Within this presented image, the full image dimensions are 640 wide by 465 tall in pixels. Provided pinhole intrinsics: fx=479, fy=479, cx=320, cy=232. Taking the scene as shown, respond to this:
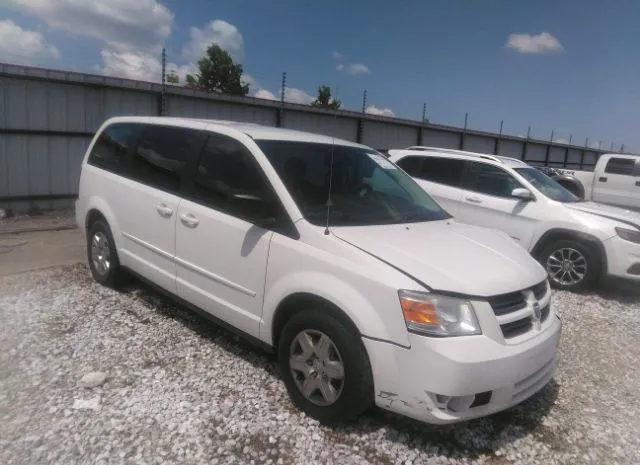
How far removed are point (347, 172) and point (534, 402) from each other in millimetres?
Result: 2158

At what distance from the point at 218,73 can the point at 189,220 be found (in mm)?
38126

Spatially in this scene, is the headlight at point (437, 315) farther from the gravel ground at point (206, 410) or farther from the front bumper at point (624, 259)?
the front bumper at point (624, 259)

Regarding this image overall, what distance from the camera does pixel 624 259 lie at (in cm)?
595

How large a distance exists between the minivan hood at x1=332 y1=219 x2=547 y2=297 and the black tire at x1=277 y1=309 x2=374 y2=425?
472 mm

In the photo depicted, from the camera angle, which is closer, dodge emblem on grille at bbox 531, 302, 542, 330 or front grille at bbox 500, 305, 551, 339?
front grille at bbox 500, 305, 551, 339

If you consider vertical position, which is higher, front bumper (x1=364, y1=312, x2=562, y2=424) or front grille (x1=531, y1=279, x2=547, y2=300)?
front grille (x1=531, y1=279, x2=547, y2=300)

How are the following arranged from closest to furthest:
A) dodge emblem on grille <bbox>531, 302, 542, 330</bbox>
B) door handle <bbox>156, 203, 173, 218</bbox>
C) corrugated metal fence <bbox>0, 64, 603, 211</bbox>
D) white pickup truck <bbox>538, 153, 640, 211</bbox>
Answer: dodge emblem on grille <bbox>531, 302, 542, 330</bbox> < door handle <bbox>156, 203, 173, 218</bbox> < corrugated metal fence <bbox>0, 64, 603, 211</bbox> < white pickup truck <bbox>538, 153, 640, 211</bbox>

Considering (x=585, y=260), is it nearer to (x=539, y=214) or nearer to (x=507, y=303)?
(x=539, y=214)

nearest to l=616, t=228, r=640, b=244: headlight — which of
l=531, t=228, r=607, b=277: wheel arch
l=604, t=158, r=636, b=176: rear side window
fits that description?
l=531, t=228, r=607, b=277: wheel arch

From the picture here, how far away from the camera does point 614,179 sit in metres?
12.0

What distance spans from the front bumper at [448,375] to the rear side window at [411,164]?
5.44 m

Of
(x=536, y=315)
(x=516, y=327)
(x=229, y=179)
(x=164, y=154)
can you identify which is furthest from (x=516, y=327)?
(x=164, y=154)

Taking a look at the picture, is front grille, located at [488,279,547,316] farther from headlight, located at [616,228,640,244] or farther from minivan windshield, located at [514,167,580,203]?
minivan windshield, located at [514,167,580,203]

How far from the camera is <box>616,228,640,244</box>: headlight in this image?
5.98 meters
